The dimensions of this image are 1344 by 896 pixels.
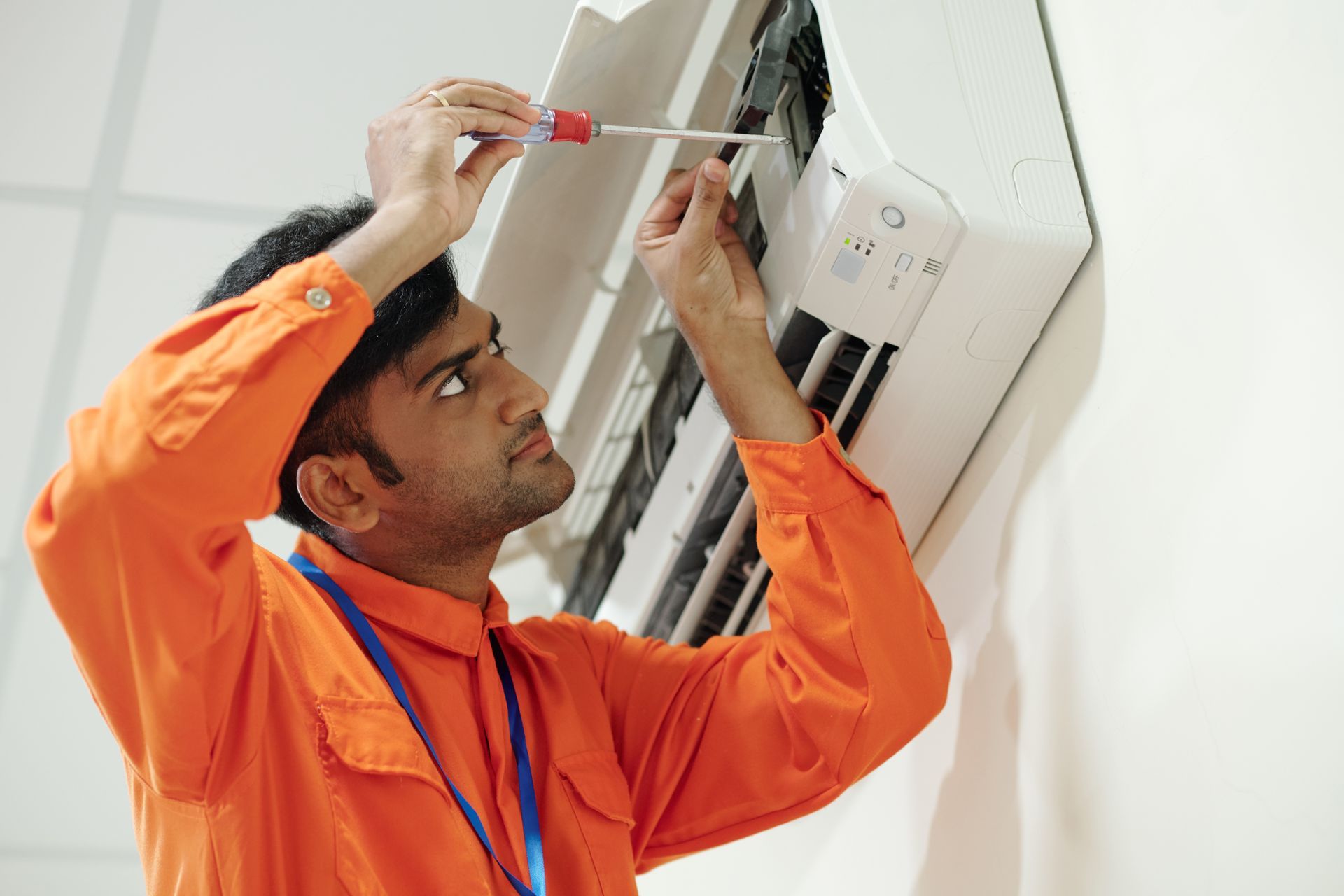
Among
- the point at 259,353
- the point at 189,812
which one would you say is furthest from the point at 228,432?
the point at 189,812

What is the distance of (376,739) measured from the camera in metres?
1.12

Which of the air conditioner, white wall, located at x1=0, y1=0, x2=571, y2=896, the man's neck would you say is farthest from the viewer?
white wall, located at x1=0, y1=0, x2=571, y2=896

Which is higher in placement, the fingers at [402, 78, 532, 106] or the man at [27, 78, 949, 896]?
the fingers at [402, 78, 532, 106]

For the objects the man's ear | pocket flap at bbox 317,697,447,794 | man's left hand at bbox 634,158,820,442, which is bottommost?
pocket flap at bbox 317,697,447,794

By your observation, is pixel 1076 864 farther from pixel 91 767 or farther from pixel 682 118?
pixel 91 767

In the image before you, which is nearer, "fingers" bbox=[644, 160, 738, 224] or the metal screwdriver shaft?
the metal screwdriver shaft

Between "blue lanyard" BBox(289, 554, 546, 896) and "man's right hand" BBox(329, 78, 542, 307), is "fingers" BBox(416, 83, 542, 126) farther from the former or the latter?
"blue lanyard" BBox(289, 554, 546, 896)

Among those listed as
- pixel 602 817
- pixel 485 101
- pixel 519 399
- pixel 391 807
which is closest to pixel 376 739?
pixel 391 807

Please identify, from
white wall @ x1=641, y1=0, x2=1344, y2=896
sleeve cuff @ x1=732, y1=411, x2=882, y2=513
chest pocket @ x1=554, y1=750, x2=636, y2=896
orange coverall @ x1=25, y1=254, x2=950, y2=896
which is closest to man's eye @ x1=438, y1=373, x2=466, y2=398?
orange coverall @ x1=25, y1=254, x2=950, y2=896

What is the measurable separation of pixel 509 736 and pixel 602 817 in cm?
15

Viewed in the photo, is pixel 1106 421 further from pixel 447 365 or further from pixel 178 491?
pixel 178 491

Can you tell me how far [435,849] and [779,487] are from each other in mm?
551

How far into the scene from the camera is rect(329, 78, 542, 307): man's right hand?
0.95 m

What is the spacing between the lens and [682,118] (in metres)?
1.58
